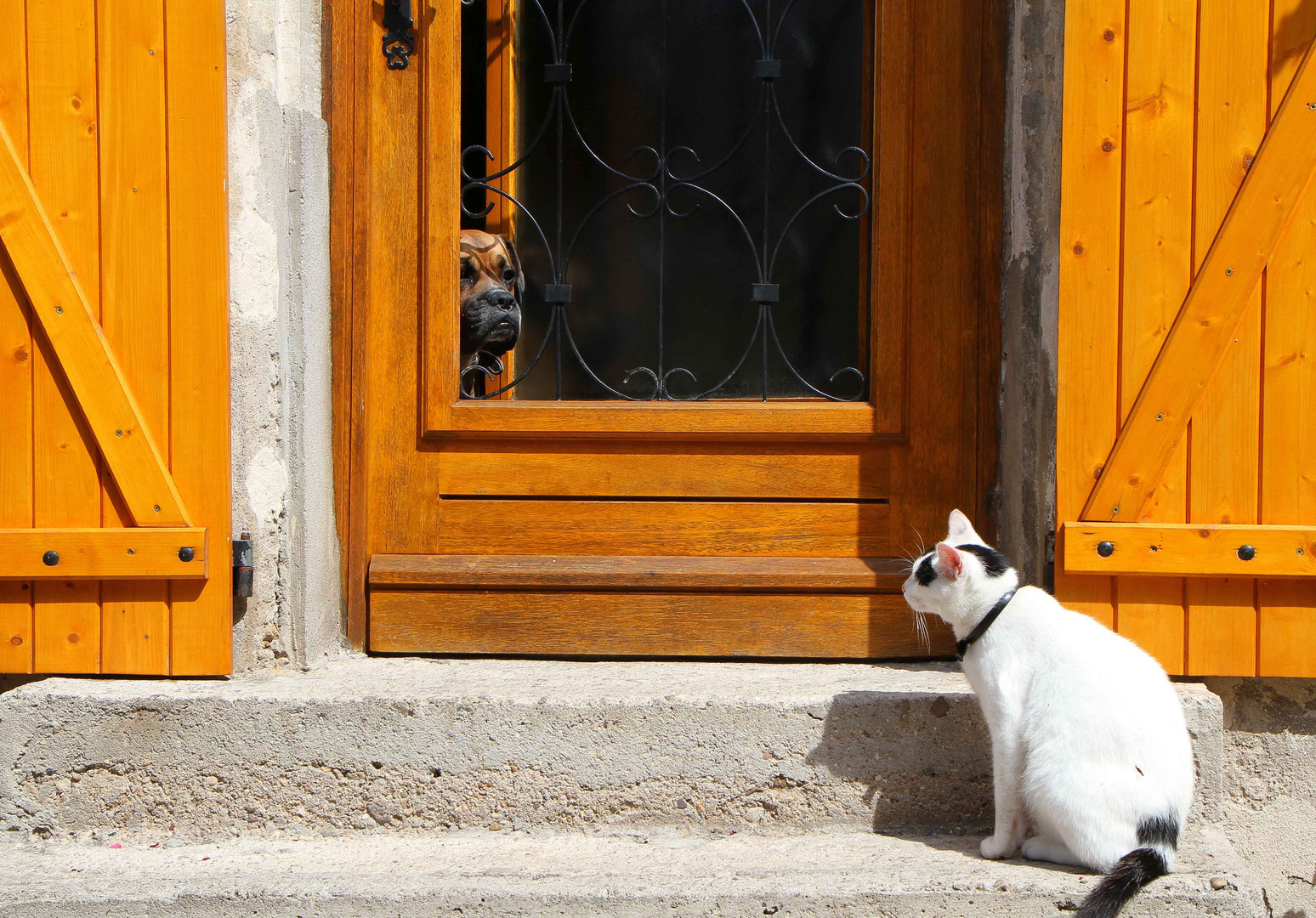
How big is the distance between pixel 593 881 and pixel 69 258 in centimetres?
188

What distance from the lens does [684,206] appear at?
2.73 meters

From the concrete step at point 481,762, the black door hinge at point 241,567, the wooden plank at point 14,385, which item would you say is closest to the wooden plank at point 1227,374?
the concrete step at point 481,762

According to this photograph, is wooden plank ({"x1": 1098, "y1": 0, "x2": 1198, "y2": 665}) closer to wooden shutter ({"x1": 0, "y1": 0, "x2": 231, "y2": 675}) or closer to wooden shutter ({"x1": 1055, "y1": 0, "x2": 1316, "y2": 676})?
wooden shutter ({"x1": 1055, "y1": 0, "x2": 1316, "y2": 676})

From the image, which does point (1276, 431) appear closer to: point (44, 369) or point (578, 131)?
point (578, 131)

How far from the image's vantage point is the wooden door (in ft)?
8.60

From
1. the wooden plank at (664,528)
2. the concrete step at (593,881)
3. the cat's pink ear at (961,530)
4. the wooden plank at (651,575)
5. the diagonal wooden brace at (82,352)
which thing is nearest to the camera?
the concrete step at (593,881)

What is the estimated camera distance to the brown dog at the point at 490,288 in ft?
8.96

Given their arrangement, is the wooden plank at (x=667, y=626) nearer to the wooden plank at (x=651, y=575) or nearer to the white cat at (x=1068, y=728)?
the wooden plank at (x=651, y=575)

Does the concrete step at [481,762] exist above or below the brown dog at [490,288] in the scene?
below

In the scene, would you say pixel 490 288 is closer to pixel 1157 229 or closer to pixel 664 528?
pixel 664 528

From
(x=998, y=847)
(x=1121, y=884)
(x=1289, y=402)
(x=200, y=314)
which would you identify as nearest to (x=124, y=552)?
(x=200, y=314)

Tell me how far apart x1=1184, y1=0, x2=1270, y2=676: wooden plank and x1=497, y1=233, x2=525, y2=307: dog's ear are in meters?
1.71

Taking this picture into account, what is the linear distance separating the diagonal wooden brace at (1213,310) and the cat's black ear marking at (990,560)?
1.32 feet

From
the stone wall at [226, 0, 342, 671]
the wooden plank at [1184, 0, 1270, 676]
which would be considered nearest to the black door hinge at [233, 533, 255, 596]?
the stone wall at [226, 0, 342, 671]
